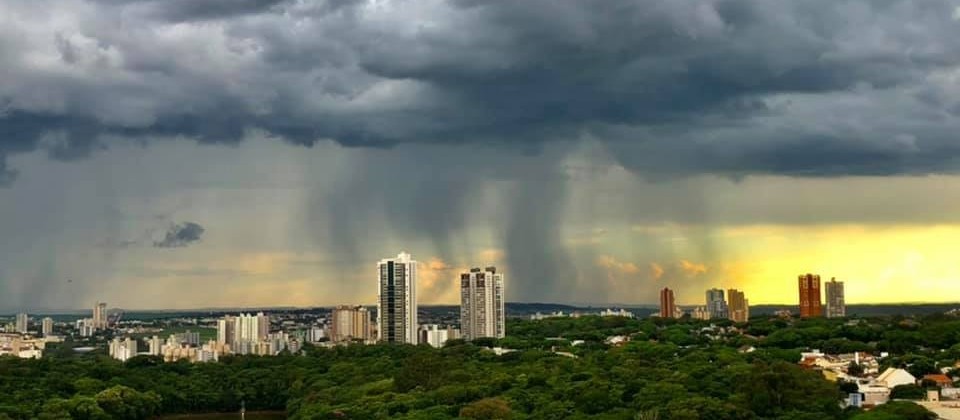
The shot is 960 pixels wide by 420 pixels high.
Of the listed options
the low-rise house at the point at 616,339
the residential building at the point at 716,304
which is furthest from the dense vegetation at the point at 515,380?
the residential building at the point at 716,304

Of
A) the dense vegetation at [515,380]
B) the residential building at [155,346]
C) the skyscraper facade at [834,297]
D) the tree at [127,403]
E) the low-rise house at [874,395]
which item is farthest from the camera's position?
the skyscraper facade at [834,297]

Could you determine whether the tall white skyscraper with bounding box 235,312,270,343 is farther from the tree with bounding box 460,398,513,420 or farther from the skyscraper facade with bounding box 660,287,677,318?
the tree with bounding box 460,398,513,420

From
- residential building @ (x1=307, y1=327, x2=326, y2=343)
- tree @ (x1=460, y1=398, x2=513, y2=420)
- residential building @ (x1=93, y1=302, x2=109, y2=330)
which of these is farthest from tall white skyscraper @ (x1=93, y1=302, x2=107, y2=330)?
tree @ (x1=460, y1=398, x2=513, y2=420)

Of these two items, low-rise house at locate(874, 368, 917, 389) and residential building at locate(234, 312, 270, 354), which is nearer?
low-rise house at locate(874, 368, 917, 389)

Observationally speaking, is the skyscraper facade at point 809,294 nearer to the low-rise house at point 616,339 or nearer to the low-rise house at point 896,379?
the low-rise house at point 616,339

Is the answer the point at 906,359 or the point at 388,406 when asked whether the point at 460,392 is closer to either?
the point at 388,406

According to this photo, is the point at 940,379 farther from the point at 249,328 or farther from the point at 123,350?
the point at 249,328
